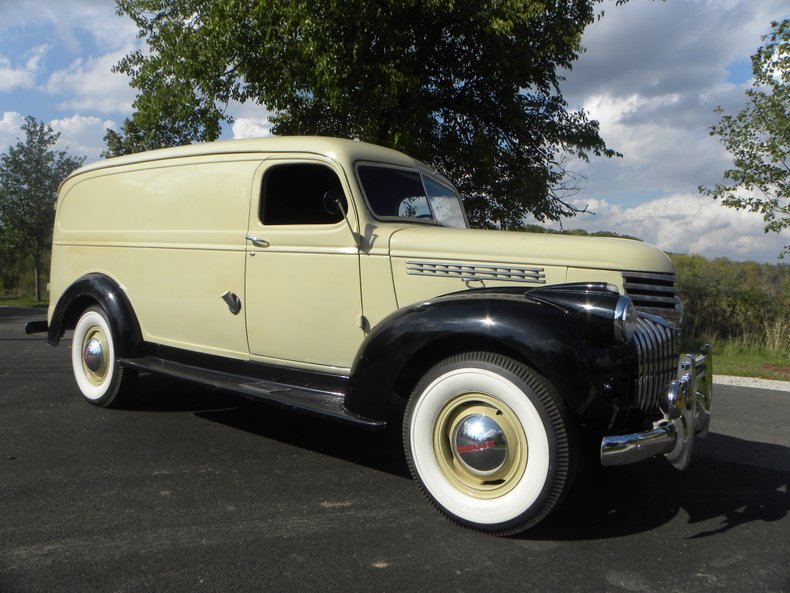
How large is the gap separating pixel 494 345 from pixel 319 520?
1.24 m

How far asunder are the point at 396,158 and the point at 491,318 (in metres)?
1.89

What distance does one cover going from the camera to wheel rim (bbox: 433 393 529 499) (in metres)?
3.04

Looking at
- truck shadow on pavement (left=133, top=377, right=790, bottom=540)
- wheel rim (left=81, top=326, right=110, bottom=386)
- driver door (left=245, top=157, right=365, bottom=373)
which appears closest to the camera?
truck shadow on pavement (left=133, top=377, right=790, bottom=540)

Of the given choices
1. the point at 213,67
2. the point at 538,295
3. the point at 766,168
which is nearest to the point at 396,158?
the point at 538,295

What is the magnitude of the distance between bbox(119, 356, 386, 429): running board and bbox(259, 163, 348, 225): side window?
3.65 feet

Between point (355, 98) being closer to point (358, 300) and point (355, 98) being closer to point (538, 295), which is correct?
point (358, 300)

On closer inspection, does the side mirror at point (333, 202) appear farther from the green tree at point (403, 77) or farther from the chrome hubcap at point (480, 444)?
the green tree at point (403, 77)

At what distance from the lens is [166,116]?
12.8m

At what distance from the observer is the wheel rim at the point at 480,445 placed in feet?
9.98

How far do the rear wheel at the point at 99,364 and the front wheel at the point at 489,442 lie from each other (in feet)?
9.97

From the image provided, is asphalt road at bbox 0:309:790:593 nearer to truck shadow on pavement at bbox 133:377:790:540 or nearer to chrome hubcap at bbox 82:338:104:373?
truck shadow on pavement at bbox 133:377:790:540

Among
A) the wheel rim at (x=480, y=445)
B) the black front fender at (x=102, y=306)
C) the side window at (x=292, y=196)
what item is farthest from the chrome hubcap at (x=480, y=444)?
the black front fender at (x=102, y=306)

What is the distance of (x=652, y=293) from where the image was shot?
347 centimetres

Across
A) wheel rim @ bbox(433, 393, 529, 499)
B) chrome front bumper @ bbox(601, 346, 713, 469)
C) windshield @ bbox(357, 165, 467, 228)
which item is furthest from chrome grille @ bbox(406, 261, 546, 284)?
chrome front bumper @ bbox(601, 346, 713, 469)
